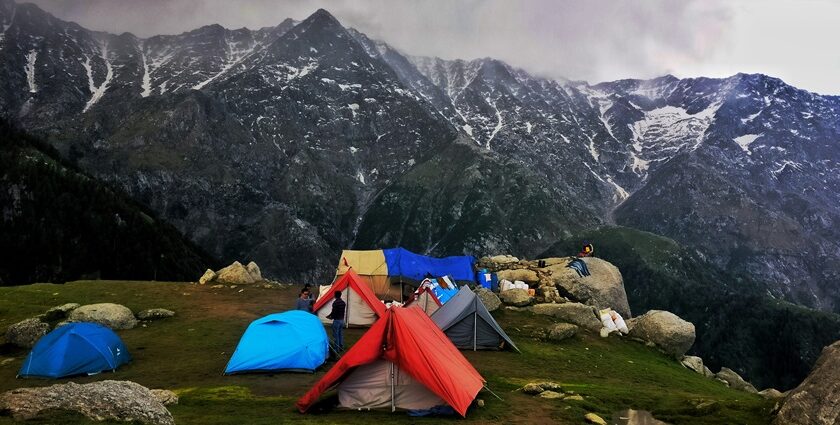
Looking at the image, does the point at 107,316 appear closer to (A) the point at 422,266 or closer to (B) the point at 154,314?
(B) the point at 154,314

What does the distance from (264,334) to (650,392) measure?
19380 millimetres

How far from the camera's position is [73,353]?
2652 centimetres

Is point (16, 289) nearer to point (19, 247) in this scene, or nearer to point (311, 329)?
point (311, 329)

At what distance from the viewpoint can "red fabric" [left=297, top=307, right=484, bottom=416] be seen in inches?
745

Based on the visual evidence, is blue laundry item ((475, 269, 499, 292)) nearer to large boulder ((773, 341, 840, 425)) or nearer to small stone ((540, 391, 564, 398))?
small stone ((540, 391, 564, 398))

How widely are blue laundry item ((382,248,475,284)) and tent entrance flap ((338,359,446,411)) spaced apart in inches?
1363

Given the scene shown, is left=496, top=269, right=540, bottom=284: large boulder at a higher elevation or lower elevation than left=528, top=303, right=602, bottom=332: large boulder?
higher

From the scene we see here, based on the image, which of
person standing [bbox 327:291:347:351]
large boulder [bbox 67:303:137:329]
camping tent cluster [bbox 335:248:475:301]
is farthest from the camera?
camping tent cluster [bbox 335:248:475:301]

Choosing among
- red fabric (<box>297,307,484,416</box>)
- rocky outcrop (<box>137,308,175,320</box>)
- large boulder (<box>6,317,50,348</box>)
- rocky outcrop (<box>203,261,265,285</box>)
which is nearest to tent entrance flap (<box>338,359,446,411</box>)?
red fabric (<box>297,307,484,416</box>)

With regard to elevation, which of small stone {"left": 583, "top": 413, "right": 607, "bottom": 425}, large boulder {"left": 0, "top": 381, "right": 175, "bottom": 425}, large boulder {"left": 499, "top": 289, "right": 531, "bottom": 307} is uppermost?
large boulder {"left": 0, "top": 381, "right": 175, "bottom": 425}

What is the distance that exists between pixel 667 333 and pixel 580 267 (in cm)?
1611

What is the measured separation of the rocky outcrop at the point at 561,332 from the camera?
→ 37938mm

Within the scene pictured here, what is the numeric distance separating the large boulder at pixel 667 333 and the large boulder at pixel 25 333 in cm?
4219

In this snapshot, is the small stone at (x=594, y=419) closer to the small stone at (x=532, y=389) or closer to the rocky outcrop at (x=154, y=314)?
Result: the small stone at (x=532, y=389)
